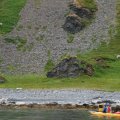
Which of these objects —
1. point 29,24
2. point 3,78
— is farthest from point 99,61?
point 29,24

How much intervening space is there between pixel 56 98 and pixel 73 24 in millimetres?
75129

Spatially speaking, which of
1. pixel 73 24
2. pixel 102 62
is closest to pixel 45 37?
pixel 73 24

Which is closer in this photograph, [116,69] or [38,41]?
[116,69]

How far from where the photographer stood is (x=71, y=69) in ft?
456

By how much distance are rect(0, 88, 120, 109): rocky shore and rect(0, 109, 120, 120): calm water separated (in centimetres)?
487

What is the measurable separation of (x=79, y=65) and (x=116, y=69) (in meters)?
9.46

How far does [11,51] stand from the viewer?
159500 millimetres

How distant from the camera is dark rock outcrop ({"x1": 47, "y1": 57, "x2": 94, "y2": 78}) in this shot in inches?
5448

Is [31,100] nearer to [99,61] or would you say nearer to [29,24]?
[99,61]

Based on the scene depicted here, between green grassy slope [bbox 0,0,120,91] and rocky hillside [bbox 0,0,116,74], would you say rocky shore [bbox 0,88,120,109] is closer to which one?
green grassy slope [bbox 0,0,120,91]

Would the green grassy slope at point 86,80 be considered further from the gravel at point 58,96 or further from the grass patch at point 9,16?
the grass patch at point 9,16

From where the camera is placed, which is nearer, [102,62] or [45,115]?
[45,115]

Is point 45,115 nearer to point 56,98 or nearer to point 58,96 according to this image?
point 56,98

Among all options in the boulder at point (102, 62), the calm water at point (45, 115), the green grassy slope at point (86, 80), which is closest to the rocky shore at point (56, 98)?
the calm water at point (45, 115)
